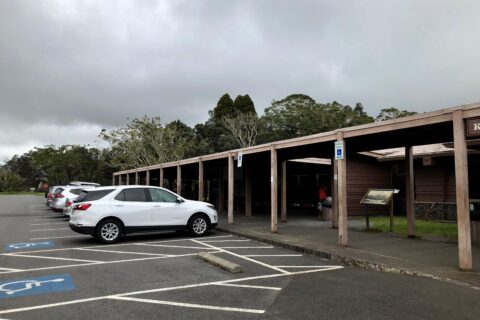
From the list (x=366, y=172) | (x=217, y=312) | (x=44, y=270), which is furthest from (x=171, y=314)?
(x=366, y=172)

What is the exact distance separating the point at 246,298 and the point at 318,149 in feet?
29.3

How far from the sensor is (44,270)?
25.6 ft

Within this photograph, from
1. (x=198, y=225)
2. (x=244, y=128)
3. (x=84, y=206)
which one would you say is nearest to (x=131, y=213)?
(x=84, y=206)

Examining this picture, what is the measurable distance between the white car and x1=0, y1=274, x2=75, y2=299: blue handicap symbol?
4012 millimetres

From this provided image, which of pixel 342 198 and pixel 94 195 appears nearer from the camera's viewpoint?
pixel 342 198

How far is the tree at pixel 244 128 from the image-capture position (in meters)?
45.3

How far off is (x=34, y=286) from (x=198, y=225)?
260 inches

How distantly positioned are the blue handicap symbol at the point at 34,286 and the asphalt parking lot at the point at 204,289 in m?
0.02

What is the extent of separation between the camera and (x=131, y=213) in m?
11.7

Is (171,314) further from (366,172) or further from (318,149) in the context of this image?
(366,172)

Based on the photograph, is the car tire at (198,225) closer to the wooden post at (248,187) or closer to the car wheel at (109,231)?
the car wheel at (109,231)

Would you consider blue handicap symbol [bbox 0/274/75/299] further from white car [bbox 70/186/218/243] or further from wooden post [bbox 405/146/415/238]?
wooden post [bbox 405/146/415/238]

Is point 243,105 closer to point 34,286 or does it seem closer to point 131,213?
point 131,213

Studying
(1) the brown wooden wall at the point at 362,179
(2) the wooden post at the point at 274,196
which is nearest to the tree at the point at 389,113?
(1) the brown wooden wall at the point at 362,179
